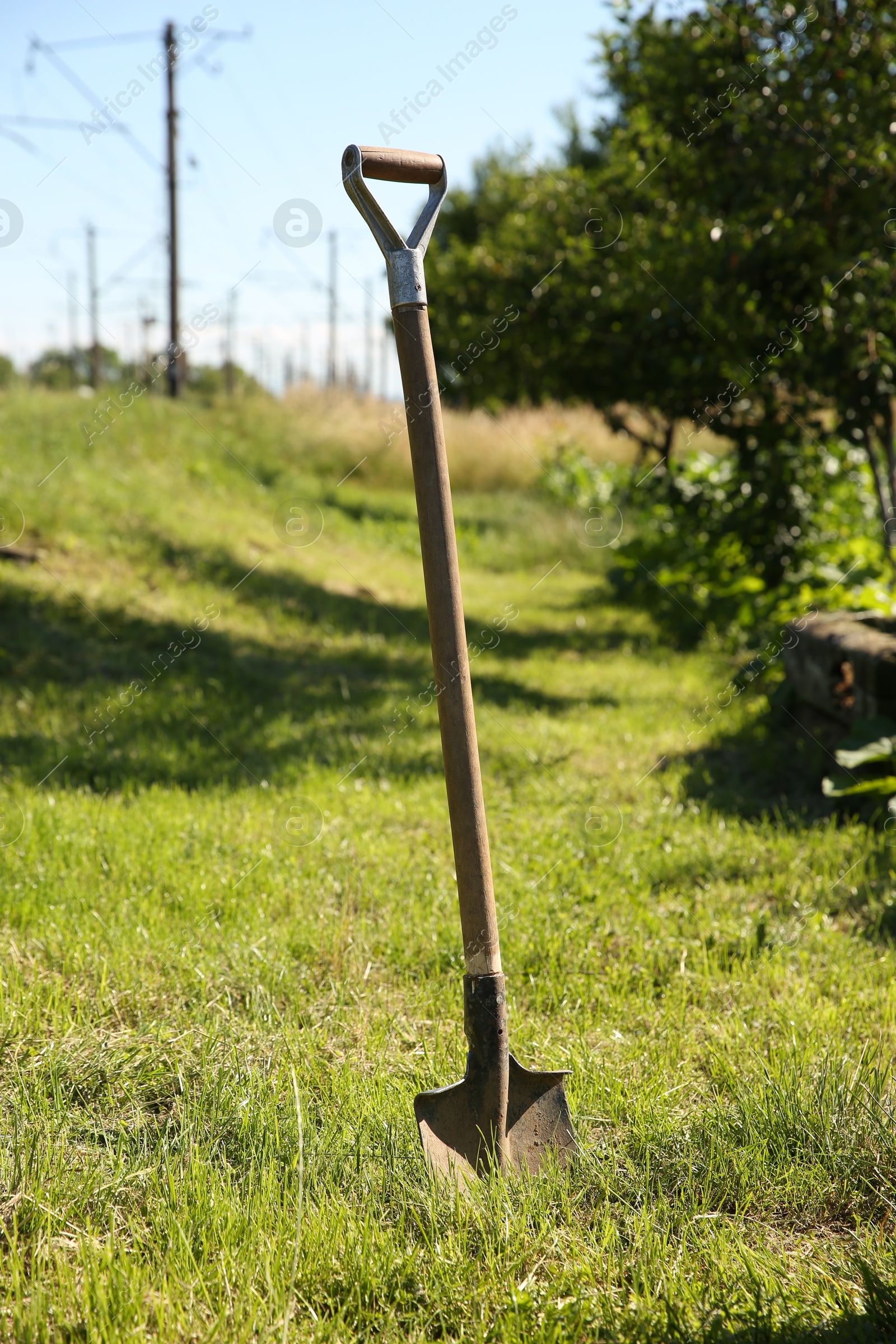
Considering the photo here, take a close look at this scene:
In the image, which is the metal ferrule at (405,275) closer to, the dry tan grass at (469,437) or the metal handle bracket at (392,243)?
the metal handle bracket at (392,243)

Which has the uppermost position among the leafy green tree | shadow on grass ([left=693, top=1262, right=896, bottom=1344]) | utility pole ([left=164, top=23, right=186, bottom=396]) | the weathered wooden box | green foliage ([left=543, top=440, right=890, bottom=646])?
utility pole ([left=164, top=23, right=186, bottom=396])

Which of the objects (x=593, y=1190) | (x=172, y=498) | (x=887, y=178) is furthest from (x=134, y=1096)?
(x=172, y=498)

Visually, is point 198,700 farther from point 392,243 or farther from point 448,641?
point 392,243

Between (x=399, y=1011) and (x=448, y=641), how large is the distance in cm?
111

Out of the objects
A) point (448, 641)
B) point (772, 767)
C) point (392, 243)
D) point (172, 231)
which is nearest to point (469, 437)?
point (172, 231)

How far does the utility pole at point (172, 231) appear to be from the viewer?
47.8 feet

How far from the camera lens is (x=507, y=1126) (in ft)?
6.24

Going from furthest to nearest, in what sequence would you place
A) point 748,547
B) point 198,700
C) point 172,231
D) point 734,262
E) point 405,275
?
point 172,231 < point 748,547 < point 734,262 < point 198,700 < point 405,275

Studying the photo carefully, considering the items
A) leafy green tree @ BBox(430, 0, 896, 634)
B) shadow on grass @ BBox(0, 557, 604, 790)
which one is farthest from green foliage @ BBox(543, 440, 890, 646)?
shadow on grass @ BBox(0, 557, 604, 790)

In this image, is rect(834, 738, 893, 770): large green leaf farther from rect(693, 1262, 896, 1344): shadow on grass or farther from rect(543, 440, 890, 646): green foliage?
rect(693, 1262, 896, 1344): shadow on grass

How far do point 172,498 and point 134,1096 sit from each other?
844 centimetres

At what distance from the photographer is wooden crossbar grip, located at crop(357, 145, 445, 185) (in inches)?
71.9

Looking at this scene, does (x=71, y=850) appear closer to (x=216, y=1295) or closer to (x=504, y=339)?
(x=216, y=1295)

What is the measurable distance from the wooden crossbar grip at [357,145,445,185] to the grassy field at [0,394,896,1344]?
1902 millimetres
